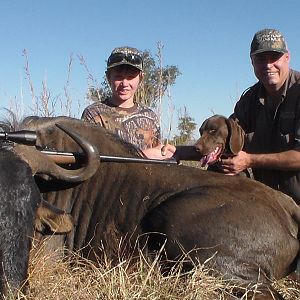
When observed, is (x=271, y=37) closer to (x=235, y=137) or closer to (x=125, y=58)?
(x=235, y=137)

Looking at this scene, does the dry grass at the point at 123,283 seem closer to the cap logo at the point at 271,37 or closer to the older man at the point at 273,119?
the older man at the point at 273,119

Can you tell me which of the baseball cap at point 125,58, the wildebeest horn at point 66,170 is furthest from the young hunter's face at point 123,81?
the wildebeest horn at point 66,170

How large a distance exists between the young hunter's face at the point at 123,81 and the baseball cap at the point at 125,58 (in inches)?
3.6

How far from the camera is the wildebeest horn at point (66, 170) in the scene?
4.44 meters

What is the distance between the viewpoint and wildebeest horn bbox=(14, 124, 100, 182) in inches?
175

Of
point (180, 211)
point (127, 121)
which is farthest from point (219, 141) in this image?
point (180, 211)

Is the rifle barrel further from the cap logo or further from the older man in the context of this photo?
the cap logo

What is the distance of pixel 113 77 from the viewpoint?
6.62 meters

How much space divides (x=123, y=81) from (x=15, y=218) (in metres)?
3.10

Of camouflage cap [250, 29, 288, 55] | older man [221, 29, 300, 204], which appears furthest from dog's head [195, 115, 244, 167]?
camouflage cap [250, 29, 288, 55]

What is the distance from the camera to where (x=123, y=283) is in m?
3.87

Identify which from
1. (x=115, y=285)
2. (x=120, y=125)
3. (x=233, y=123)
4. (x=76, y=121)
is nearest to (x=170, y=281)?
(x=115, y=285)

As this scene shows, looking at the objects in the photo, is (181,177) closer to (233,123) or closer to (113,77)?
(233,123)

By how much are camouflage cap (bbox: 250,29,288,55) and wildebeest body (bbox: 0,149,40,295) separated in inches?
117
